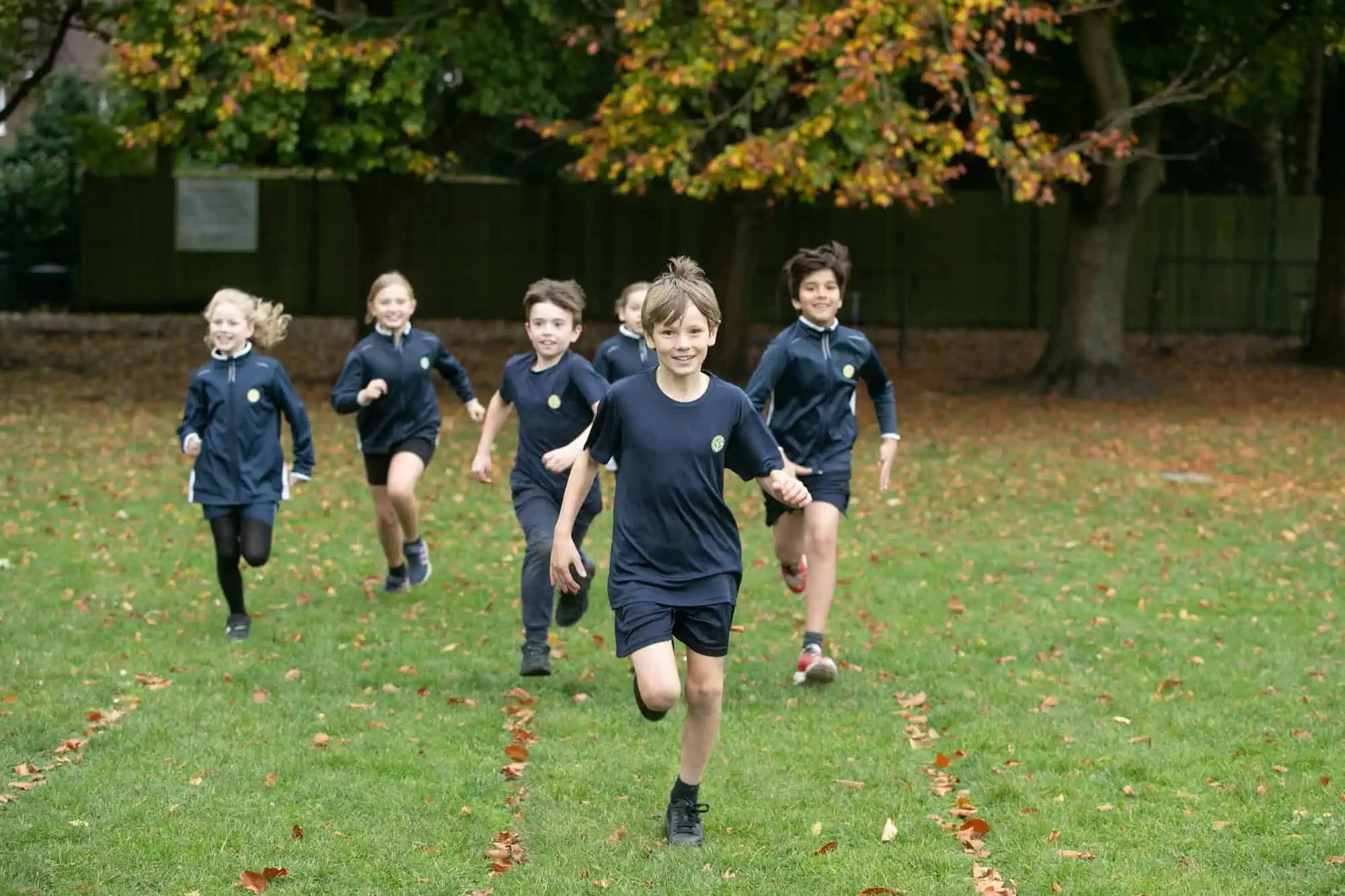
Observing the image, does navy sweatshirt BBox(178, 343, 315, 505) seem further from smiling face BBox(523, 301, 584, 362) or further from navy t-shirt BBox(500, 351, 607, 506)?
Result: smiling face BBox(523, 301, 584, 362)

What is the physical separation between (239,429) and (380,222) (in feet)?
Result: 45.3

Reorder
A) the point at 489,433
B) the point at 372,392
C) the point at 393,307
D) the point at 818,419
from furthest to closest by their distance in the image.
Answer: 1. the point at 393,307
2. the point at 372,392
3. the point at 489,433
4. the point at 818,419

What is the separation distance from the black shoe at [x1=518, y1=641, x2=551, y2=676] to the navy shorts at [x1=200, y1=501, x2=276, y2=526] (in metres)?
1.48

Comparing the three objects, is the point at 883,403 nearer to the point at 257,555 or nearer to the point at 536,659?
the point at 536,659

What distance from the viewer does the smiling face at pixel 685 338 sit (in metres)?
5.71

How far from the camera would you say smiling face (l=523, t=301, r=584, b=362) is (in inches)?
320

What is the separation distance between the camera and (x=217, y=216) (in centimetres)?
3319

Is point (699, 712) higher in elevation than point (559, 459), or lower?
lower

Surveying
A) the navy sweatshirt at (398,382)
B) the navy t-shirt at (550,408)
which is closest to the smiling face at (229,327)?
the navy sweatshirt at (398,382)

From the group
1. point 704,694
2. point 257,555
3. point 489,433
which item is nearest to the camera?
point 704,694

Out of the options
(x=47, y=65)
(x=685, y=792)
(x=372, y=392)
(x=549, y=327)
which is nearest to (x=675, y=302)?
(x=685, y=792)

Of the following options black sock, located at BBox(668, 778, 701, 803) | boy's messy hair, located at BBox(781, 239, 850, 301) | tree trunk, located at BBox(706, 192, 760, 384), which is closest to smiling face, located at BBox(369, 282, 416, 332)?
boy's messy hair, located at BBox(781, 239, 850, 301)

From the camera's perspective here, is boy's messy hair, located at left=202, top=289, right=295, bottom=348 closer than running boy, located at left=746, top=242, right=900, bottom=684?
No

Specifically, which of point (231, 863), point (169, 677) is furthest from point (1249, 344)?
point (231, 863)
